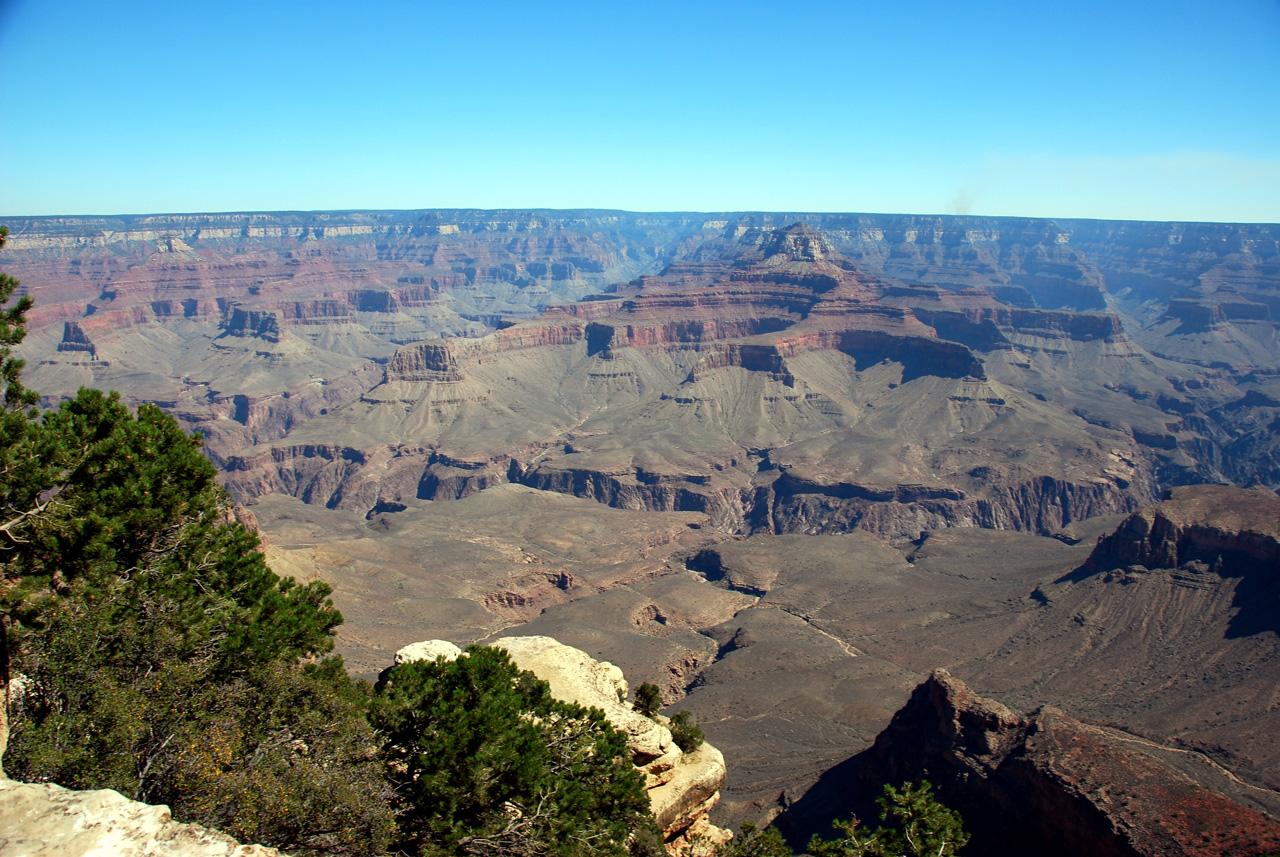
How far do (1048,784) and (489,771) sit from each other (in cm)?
3354

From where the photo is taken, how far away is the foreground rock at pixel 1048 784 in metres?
36.0

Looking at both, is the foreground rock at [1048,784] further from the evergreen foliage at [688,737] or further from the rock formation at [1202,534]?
the rock formation at [1202,534]

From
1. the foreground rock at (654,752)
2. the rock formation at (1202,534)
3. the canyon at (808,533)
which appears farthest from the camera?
the rock formation at (1202,534)

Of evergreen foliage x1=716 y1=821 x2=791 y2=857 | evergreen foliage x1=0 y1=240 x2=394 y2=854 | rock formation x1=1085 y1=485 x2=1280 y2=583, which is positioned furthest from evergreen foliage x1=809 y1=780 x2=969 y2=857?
rock formation x1=1085 y1=485 x2=1280 y2=583

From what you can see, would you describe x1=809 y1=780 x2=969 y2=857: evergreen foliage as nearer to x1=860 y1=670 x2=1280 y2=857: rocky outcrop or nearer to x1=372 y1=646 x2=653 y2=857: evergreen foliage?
x1=372 y1=646 x2=653 y2=857: evergreen foliage

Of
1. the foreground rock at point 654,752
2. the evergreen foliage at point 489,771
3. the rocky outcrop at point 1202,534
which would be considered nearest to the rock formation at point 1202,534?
the rocky outcrop at point 1202,534

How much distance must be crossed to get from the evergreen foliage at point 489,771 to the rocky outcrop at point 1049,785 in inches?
1084

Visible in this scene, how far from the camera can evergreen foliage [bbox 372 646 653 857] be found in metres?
19.2

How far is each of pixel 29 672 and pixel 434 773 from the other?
9368mm

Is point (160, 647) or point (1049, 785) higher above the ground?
point (160, 647)

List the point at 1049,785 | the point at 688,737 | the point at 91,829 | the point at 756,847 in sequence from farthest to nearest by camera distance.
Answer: the point at 1049,785 → the point at 688,737 → the point at 756,847 → the point at 91,829

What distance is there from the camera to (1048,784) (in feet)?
132

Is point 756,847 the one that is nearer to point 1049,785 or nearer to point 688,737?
point 688,737

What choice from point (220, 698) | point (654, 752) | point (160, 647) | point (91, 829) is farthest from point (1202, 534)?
point (91, 829)
